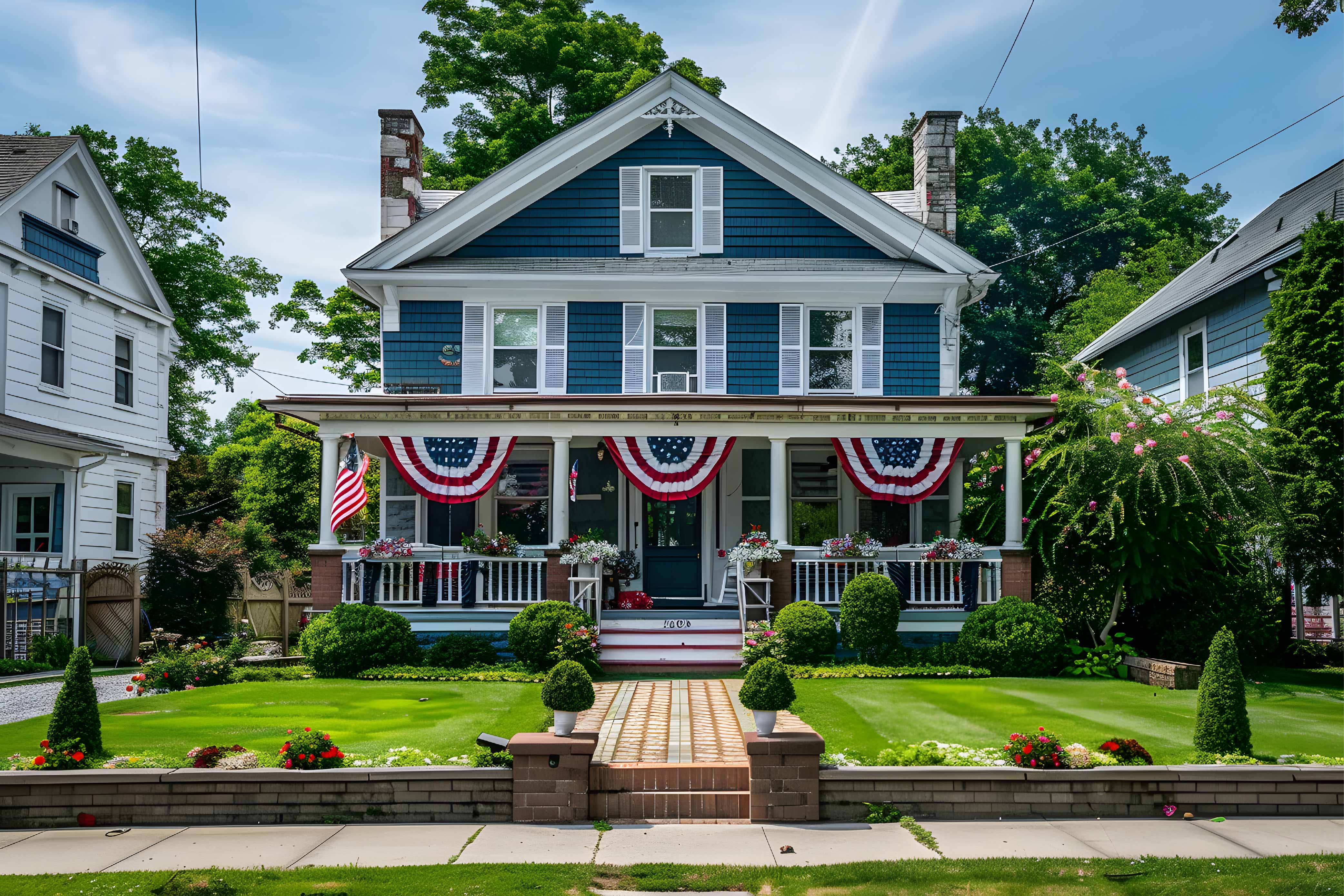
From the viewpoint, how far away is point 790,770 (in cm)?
778

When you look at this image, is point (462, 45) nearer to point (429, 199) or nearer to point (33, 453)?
point (429, 199)

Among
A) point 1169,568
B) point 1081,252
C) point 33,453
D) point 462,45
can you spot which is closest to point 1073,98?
point 1169,568

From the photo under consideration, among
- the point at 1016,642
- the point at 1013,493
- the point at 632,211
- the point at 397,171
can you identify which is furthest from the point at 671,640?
the point at 397,171

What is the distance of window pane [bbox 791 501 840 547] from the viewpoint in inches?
733

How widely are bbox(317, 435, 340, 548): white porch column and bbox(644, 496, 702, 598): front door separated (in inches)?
208

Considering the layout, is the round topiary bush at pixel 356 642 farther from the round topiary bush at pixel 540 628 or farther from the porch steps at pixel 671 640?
the porch steps at pixel 671 640

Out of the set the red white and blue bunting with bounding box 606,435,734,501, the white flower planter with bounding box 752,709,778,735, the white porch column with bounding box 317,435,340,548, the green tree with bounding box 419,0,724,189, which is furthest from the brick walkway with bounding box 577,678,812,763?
the green tree with bounding box 419,0,724,189

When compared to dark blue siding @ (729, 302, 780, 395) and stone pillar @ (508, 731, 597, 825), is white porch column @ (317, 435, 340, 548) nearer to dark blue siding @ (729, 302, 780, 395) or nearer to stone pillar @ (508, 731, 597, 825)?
dark blue siding @ (729, 302, 780, 395)

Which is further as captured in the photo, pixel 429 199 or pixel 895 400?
pixel 429 199

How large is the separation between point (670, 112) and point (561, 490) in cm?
724

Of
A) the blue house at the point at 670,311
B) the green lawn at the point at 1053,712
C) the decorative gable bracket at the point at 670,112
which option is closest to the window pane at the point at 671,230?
the blue house at the point at 670,311

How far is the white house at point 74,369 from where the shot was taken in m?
17.9

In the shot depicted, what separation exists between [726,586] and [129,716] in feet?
30.3

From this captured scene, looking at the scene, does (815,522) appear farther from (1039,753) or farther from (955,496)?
(1039,753)
